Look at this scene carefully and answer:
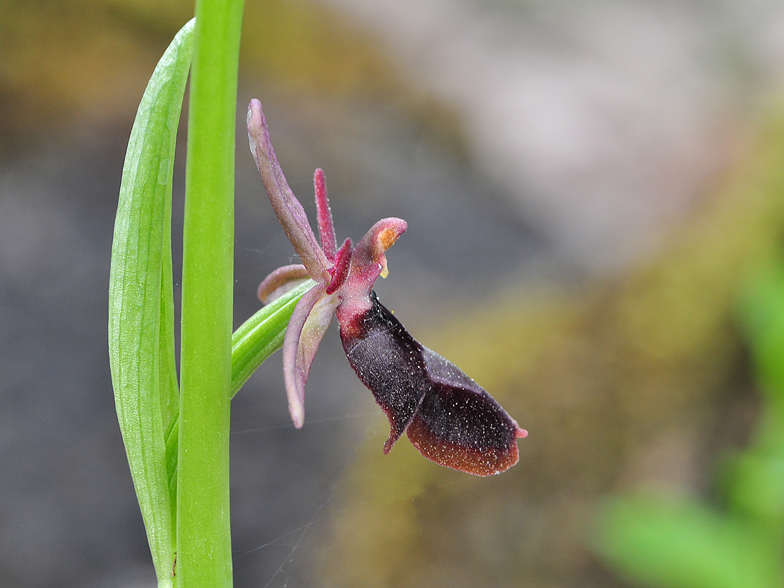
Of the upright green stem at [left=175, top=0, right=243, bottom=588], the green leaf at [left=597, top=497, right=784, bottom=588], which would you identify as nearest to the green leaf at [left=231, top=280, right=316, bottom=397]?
the upright green stem at [left=175, top=0, right=243, bottom=588]

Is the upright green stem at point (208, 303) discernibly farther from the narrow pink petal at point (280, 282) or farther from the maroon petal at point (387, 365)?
the narrow pink petal at point (280, 282)

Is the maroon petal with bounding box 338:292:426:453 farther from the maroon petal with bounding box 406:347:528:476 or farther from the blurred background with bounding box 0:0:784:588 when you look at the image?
the blurred background with bounding box 0:0:784:588

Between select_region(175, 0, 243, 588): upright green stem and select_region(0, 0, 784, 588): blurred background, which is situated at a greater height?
select_region(175, 0, 243, 588): upright green stem

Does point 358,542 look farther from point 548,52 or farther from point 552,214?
point 548,52

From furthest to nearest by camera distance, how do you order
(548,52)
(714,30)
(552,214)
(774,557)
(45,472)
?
(714,30), (548,52), (552,214), (45,472), (774,557)

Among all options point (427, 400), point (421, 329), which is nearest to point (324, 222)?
point (427, 400)

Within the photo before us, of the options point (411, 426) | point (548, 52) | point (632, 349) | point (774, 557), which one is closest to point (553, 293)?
point (632, 349)
